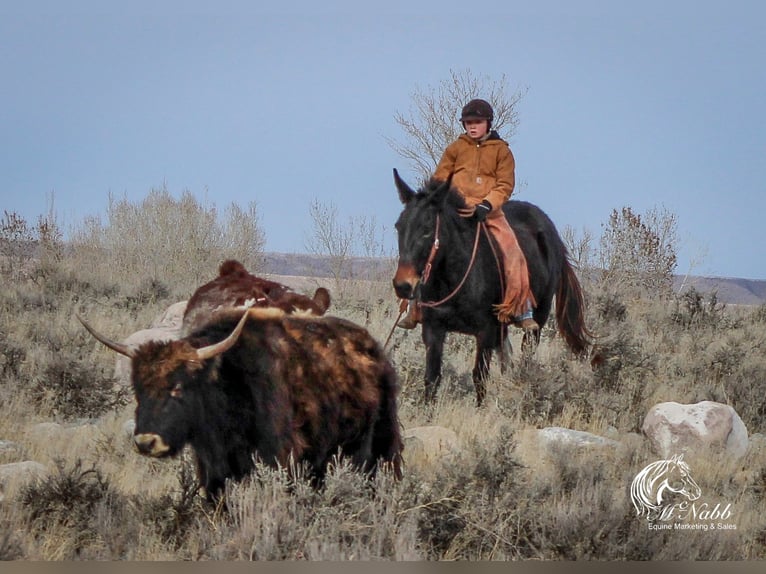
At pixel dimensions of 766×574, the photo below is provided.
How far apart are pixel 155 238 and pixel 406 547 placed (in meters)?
3.05

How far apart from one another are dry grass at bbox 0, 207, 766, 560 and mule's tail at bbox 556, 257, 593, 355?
0.20 metres

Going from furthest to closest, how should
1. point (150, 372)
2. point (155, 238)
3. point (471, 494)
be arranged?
point (155, 238)
point (471, 494)
point (150, 372)

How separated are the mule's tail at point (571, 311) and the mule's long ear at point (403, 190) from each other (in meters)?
1.91

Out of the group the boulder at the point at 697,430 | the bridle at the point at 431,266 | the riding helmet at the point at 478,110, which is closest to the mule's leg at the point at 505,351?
the bridle at the point at 431,266

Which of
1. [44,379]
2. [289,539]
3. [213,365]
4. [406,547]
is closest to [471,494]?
[406,547]

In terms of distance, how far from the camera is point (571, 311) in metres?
7.46

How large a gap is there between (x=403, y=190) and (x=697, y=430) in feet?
7.23

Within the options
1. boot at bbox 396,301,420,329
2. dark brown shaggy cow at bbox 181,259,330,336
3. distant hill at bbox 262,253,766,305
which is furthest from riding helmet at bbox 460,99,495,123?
dark brown shaggy cow at bbox 181,259,330,336

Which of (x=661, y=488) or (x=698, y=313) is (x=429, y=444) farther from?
(x=698, y=313)

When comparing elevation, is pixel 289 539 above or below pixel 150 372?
below

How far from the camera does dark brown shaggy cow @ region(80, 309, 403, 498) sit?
4.10 m

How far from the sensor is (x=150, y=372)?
4.10 m

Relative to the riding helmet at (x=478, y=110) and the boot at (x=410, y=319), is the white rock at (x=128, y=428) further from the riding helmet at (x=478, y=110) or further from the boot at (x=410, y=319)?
the riding helmet at (x=478, y=110)

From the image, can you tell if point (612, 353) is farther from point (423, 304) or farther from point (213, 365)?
point (213, 365)
